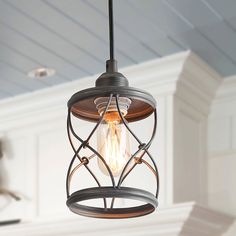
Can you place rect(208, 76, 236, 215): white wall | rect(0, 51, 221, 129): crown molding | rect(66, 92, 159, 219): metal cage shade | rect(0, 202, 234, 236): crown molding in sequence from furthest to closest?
rect(208, 76, 236, 215): white wall < rect(0, 51, 221, 129): crown molding < rect(0, 202, 234, 236): crown molding < rect(66, 92, 159, 219): metal cage shade

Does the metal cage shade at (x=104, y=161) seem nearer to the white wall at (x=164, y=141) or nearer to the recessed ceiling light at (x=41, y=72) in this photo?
the white wall at (x=164, y=141)

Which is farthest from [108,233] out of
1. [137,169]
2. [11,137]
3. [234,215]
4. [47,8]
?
[47,8]

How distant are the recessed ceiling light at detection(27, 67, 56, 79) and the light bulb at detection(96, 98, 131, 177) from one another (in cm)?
151

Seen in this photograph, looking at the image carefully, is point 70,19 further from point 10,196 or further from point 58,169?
point 10,196

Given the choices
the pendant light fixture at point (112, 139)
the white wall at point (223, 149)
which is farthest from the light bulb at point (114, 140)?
the white wall at point (223, 149)

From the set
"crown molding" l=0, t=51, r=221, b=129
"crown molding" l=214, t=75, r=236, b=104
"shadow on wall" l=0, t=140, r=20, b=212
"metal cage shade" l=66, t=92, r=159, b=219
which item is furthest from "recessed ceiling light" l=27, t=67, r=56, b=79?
"metal cage shade" l=66, t=92, r=159, b=219

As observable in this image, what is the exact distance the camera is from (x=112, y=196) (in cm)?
129

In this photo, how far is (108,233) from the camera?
284 cm

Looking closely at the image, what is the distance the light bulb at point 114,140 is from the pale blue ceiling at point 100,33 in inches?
35.9

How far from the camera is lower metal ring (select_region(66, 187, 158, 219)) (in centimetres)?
130

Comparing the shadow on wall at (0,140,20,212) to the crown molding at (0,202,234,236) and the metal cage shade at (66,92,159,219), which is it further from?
the metal cage shade at (66,92,159,219)

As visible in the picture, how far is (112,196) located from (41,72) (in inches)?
65.7

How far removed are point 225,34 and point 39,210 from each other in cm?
135

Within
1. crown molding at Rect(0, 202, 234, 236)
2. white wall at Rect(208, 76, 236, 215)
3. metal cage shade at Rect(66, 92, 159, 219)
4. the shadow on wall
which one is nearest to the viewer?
metal cage shade at Rect(66, 92, 159, 219)
